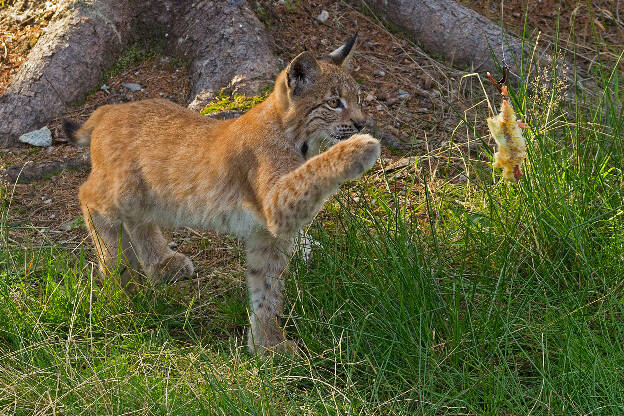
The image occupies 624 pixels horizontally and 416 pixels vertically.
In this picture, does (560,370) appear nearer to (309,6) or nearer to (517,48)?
(517,48)

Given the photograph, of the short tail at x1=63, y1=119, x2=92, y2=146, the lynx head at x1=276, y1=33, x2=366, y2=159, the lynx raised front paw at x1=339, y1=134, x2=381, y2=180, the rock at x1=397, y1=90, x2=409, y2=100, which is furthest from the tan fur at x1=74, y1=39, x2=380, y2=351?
the rock at x1=397, y1=90, x2=409, y2=100

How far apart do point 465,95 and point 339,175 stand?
9.64ft

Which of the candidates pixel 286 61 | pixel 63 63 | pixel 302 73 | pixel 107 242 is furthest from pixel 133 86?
pixel 302 73

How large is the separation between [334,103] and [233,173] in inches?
24.3

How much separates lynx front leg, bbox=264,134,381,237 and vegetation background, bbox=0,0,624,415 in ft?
0.94

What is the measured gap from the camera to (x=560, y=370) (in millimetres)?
3000

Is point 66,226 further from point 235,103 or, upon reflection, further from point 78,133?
point 235,103

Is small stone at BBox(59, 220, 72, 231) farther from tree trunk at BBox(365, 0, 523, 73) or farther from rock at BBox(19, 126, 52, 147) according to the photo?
tree trunk at BBox(365, 0, 523, 73)

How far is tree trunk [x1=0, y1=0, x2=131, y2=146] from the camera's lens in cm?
564

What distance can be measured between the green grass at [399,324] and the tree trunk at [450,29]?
204 centimetres

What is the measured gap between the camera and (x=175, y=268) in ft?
14.2

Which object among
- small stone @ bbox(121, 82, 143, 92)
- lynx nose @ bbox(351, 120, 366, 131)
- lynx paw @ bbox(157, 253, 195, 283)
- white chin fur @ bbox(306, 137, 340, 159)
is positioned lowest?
lynx paw @ bbox(157, 253, 195, 283)

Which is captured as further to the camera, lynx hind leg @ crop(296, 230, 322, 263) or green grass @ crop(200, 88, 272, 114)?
green grass @ crop(200, 88, 272, 114)

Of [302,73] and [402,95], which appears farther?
[402,95]
